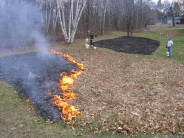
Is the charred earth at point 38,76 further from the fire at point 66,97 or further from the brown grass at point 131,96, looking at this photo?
the brown grass at point 131,96

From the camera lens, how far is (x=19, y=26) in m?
15.8

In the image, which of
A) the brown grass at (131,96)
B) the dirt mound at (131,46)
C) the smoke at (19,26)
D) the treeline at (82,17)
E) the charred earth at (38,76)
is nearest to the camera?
the brown grass at (131,96)

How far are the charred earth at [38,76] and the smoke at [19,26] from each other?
2.66 meters

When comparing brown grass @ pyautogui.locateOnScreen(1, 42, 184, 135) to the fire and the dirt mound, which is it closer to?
the fire

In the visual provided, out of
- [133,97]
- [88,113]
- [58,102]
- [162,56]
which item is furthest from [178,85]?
[162,56]

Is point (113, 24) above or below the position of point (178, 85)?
above

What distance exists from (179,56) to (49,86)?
1203 centimetres

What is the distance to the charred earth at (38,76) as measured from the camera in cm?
733

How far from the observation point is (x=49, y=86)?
8.97 meters

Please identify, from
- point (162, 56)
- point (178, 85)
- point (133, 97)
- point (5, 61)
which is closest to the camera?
point (133, 97)

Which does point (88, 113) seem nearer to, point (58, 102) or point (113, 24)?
point (58, 102)

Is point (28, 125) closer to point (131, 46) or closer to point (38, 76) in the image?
point (38, 76)

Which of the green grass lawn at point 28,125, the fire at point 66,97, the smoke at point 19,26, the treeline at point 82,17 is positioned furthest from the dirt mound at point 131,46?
the green grass lawn at point 28,125

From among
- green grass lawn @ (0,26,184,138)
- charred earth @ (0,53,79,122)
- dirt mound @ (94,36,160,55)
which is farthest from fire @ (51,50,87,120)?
dirt mound @ (94,36,160,55)
